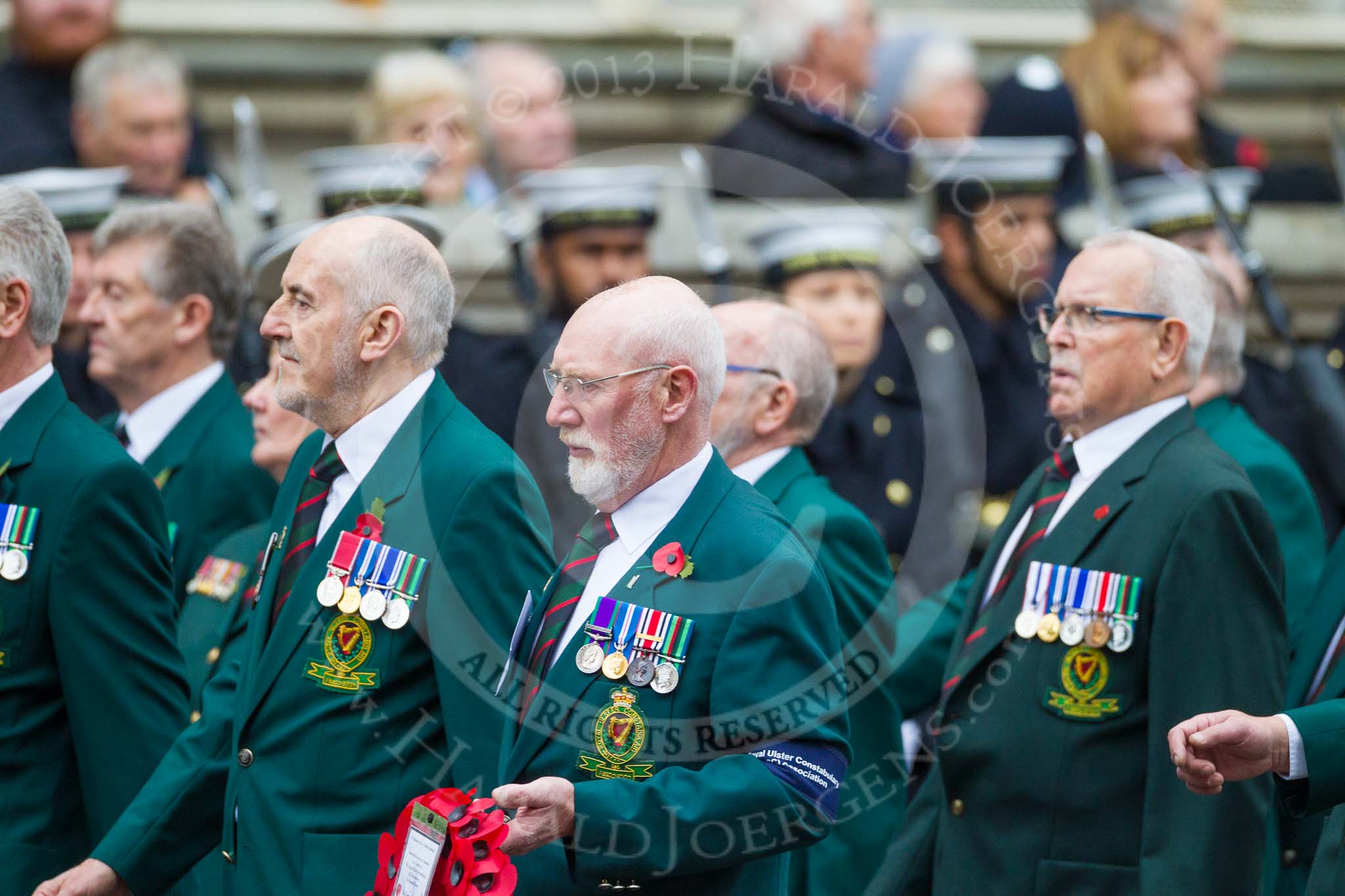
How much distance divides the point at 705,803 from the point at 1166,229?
4.81m

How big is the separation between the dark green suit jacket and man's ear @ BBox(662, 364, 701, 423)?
1359 mm

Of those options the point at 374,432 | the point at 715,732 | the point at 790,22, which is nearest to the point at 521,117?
the point at 790,22

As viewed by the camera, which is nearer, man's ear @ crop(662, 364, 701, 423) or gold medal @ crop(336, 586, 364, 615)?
man's ear @ crop(662, 364, 701, 423)

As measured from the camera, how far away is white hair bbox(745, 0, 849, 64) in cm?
858

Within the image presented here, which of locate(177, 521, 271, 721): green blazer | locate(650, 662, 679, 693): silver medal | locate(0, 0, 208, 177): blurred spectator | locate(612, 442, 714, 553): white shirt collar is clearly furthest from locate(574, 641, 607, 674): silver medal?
locate(0, 0, 208, 177): blurred spectator

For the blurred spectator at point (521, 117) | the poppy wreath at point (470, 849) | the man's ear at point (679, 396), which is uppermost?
the blurred spectator at point (521, 117)

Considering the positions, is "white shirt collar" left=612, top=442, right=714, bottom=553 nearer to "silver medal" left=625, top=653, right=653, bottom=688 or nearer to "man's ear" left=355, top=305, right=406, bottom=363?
"silver medal" left=625, top=653, right=653, bottom=688

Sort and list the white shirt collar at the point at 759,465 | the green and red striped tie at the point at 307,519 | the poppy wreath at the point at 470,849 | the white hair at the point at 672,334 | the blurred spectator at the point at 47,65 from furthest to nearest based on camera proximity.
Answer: the blurred spectator at the point at 47,65 < the white shirt collar at the point at 759,465 < the green and red striped tie at the point at 307,519 < the white hair at the point at 672,334 < the poppy wreath at the point at 470,849

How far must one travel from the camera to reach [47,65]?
8.49 m

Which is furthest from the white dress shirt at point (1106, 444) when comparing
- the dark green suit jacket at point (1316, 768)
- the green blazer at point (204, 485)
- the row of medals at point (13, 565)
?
the row of medals at point (13, 565)

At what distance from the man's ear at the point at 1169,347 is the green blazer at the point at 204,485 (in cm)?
242

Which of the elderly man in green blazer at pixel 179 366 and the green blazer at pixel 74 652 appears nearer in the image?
the green blazer at pixel 74 652

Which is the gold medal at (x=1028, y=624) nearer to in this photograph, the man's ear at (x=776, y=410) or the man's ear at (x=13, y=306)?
the man's ear at (x=776, y=410)

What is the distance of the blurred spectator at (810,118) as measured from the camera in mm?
8570
